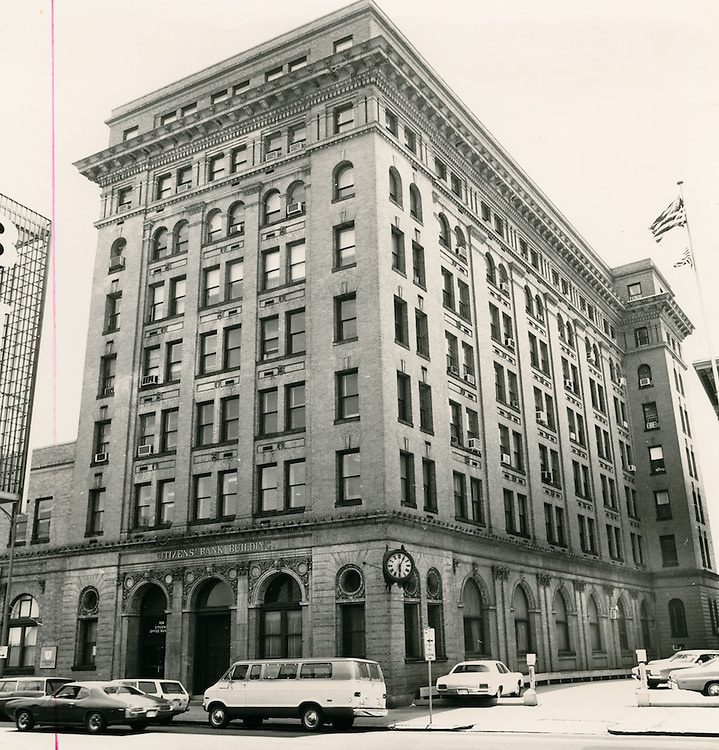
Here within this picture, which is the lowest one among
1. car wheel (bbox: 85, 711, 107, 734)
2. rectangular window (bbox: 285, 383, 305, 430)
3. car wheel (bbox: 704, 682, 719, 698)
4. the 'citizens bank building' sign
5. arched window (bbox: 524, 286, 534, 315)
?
car wheel (bbox: 85, 711, 107, 734)

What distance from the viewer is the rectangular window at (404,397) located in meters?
38.5

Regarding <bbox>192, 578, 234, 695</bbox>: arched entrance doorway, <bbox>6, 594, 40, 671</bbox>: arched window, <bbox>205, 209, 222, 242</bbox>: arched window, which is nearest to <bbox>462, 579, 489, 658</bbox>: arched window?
<bbox>192, 578, 234, 695</bbox>: arched entrance doorway

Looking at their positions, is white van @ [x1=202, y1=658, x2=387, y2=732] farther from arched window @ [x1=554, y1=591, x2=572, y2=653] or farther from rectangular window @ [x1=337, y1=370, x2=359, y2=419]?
arched window @ [x1=554, y1=591, x2=572, y2=653]

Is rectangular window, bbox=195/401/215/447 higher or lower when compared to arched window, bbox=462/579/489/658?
higher

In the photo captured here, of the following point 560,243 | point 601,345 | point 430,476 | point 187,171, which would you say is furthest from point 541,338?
point 187,171

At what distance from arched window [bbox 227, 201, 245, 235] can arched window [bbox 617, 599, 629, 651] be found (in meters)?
38.8

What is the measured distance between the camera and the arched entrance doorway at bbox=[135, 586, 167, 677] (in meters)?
40.4

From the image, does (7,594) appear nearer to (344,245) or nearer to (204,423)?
(204,423)

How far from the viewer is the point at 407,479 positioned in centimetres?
3775

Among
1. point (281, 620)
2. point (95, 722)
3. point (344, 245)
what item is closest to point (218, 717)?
point (95, 722)

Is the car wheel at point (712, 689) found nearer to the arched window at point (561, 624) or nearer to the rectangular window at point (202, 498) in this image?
the arched window at point (561, 624)

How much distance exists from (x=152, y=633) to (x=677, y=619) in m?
45.7

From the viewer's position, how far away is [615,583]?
60.8 m

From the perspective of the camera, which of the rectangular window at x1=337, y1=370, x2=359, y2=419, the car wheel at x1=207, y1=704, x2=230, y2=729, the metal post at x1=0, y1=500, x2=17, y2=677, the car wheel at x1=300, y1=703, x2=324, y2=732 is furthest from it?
the metal post at x1=0, y1=500, x2=17, y2=677
